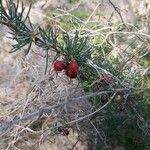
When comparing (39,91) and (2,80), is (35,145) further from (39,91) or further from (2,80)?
(2,80)

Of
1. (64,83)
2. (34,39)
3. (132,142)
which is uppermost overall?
(34,39)

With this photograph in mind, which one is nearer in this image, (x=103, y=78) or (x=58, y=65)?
(x=58, y=65)

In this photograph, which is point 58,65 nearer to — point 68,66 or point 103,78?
point 68,66

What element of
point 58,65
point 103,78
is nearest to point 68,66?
point 58,65

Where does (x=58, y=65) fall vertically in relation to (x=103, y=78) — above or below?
above

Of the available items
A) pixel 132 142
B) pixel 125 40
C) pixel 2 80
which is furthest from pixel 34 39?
pixel 125 40

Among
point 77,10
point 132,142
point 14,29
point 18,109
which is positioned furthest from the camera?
point 77,10

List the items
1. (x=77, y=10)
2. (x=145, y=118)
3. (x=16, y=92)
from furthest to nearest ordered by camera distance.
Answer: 1. (x=77, y=10)
2. (x=16, y=92)
3. (x=145, y=118)

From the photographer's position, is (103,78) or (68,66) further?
(103,78)

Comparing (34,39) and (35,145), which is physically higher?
(34,39)

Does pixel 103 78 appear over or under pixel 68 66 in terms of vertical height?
under

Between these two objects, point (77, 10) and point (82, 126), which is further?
point (77, 10)
